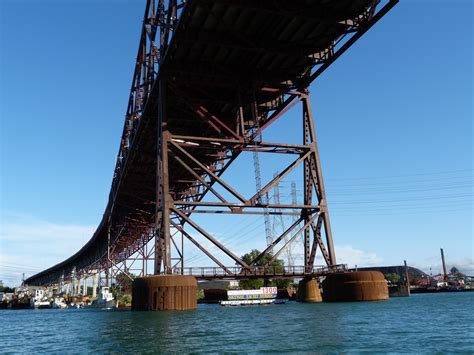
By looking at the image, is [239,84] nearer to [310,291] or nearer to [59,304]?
[310,291]

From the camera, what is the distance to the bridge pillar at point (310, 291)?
101ft

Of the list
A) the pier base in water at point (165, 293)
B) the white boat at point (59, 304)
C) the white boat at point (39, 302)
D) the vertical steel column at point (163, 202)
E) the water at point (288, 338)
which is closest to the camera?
the water at point (288, 338)

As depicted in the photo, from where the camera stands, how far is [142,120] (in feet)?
116

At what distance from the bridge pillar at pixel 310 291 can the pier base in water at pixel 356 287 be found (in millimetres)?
3011

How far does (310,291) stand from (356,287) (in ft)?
15.0

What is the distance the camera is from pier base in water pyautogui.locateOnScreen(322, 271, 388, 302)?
2683 cm

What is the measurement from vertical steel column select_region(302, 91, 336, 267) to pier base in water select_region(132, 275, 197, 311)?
30.3 feet

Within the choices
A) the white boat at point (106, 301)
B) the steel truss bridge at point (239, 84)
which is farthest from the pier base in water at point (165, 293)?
the white boat at point (106, 301)

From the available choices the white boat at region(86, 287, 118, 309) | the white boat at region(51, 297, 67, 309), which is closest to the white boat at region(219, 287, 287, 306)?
the white boat at region(86, 287, 118, 309)

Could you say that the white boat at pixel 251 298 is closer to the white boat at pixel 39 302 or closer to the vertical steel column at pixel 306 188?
the vertical steel column at pixel 306 188

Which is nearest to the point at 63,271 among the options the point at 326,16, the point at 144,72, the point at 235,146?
the point at 144,72

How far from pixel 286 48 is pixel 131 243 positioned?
71.6m

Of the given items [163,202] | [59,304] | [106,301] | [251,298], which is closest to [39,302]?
[59,304]

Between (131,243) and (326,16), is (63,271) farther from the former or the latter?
(326,16)
